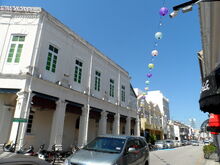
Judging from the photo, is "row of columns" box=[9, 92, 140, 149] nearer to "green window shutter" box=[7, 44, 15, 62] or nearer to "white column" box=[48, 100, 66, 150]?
"white column" box=[48, 100, 66, 150]

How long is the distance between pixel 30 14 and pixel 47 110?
7533mm

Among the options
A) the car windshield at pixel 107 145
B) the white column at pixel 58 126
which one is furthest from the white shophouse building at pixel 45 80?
the car windshield at pixel 107 145

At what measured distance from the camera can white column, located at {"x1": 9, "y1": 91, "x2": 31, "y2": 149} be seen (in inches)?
384

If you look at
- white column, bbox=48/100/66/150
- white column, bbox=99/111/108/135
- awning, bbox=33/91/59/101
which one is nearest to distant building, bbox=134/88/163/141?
white column, bbox=99/111/108/135

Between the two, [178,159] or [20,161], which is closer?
[20,161]

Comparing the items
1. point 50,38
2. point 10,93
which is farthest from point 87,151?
point 50,38

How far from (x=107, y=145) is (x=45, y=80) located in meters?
7.36

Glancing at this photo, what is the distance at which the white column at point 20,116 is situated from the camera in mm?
9750

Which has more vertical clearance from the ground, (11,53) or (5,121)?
(11,53)

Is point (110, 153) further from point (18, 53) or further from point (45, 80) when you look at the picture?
point (18, 53)

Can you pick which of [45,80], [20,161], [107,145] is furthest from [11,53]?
[20,161]

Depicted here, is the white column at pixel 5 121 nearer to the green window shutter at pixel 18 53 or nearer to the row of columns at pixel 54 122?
the row of columns at pixel 54 122

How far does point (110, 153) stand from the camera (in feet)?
17.6

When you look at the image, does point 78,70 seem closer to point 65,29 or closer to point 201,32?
point 65,29
